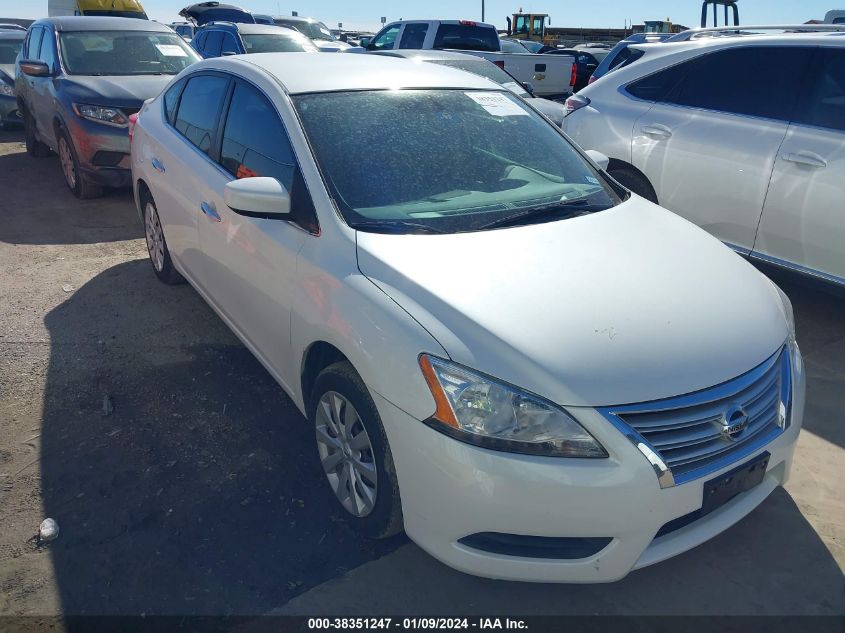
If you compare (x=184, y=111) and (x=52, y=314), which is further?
(x=52, y=314)

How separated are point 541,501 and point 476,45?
40.7 ft

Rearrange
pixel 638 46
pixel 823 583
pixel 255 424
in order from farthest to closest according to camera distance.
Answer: pixel 638 46 < pixel 255 424 < pixel 823 583

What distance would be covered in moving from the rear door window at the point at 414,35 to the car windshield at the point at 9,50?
21.4 feet

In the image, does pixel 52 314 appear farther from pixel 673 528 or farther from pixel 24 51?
pixel 24 51

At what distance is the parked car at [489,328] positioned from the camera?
7.21 feet

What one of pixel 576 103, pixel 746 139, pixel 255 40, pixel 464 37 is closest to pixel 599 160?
pixel 746 139

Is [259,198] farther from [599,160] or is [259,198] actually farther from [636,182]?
[636,182]

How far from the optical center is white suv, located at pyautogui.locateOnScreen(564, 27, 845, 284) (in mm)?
4363

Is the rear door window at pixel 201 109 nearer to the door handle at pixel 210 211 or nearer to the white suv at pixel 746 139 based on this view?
the door handle at pixel 210 211

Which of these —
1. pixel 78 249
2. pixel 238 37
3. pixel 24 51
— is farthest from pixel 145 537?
pixel 238 37

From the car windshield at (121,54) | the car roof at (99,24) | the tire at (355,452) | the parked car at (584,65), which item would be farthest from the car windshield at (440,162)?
the parked car at (584,65)

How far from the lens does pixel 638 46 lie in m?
6.65

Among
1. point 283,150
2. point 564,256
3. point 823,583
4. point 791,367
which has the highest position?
point 283,150

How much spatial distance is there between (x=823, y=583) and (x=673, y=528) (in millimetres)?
758
